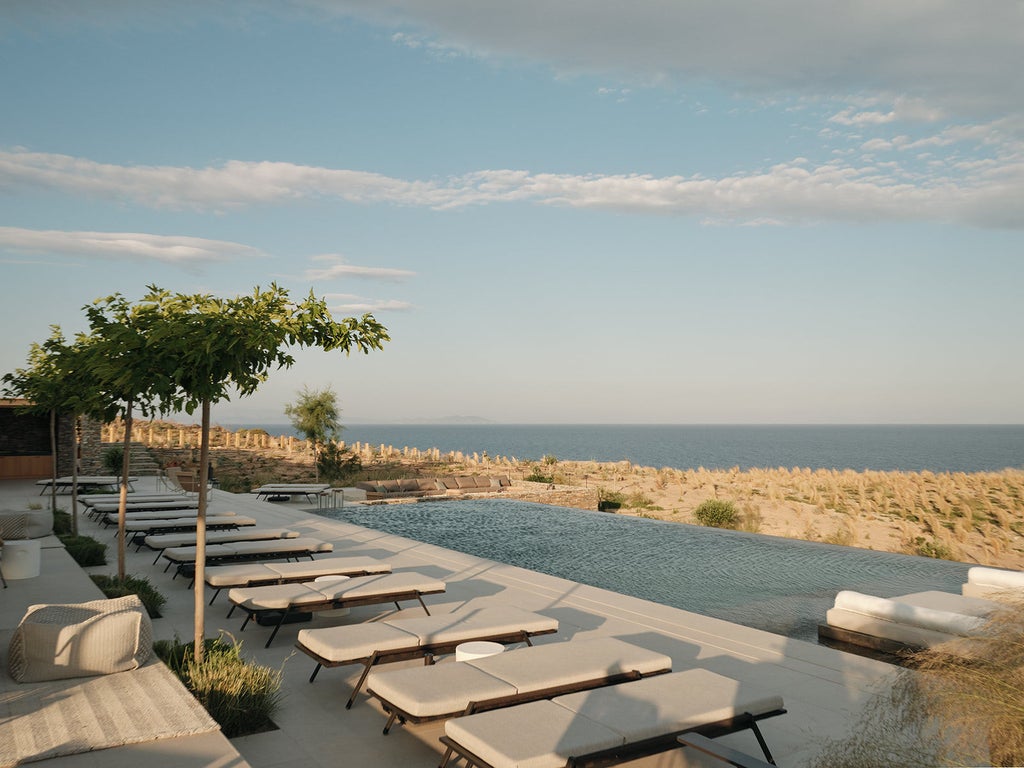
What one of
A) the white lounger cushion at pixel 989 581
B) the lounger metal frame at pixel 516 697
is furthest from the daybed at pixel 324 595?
the white lounger cushion at pixel 989 581

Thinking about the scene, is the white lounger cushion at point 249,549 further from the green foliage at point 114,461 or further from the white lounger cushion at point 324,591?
the green foliage at point 114,461

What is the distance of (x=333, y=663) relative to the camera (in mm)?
4512

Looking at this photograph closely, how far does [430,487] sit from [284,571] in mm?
12617

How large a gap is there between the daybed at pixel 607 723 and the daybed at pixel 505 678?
0.65ft

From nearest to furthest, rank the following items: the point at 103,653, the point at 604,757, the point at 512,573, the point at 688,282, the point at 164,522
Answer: the point at 604,757, the point at 103,653, the point at 512,573, the point at 164,522, the point at 688,282

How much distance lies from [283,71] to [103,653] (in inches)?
695

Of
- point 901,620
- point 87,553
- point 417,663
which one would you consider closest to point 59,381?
Result: point 87,553

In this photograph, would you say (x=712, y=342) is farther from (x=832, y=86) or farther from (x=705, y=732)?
(x=705, y=732)

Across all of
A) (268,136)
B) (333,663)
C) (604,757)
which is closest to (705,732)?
(604,757)

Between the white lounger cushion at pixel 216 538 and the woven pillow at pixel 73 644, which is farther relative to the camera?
the white lounger cushion at pixel 216 538

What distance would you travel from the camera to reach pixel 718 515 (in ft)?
48.6

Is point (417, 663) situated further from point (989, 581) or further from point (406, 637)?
point (989, 581)

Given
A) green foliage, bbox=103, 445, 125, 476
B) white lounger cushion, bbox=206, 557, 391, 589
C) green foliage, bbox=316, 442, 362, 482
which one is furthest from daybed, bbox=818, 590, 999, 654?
green foliage, bbox=103, 445, 125, 476

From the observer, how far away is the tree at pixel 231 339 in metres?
4.46
